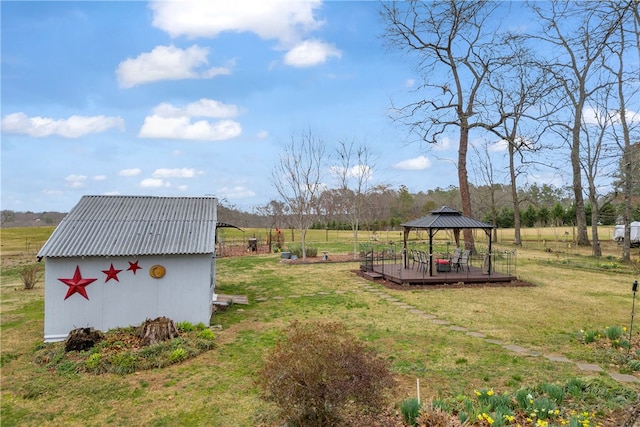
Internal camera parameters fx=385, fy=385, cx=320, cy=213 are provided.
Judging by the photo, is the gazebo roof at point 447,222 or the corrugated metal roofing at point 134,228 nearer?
the corrugated metal roofing at point 134,228

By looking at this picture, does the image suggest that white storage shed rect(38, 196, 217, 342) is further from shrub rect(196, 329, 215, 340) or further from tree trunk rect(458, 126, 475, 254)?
tree trunk rect(458, 126, 475, 254)

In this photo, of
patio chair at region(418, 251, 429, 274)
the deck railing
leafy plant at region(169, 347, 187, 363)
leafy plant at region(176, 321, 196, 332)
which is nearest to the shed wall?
leafy plant at region(176, 321, 196, 332)

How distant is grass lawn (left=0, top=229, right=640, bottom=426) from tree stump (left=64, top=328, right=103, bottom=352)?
53 centimetres

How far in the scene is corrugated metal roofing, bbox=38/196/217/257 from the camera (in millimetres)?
7465

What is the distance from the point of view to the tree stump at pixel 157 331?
6633 mm

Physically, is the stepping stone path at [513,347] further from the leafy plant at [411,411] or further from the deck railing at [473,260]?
the deck railing at [473,260]

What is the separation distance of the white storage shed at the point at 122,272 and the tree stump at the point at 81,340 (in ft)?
2.38

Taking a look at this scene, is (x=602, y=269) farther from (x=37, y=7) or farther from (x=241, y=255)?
(x=37, y=7)

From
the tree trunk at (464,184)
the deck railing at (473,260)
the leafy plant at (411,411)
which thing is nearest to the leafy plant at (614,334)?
the leafy plant at (411,411)

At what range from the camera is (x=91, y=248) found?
292 inches

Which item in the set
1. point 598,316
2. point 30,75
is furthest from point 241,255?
point 598,316

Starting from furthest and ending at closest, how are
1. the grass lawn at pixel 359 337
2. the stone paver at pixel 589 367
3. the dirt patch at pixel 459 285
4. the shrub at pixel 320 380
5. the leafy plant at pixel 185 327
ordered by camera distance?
1. the dirt patch at pixel 459 285
2. the leafy plant at pixel 185 327
3. the stone paver at pixel 589 367
4. the grass lawn at pixel 359 337
5. the shrub at pixel 320 380

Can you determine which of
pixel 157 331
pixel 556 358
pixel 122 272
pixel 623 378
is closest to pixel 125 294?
pixel 122 272

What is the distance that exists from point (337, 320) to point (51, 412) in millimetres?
5197
